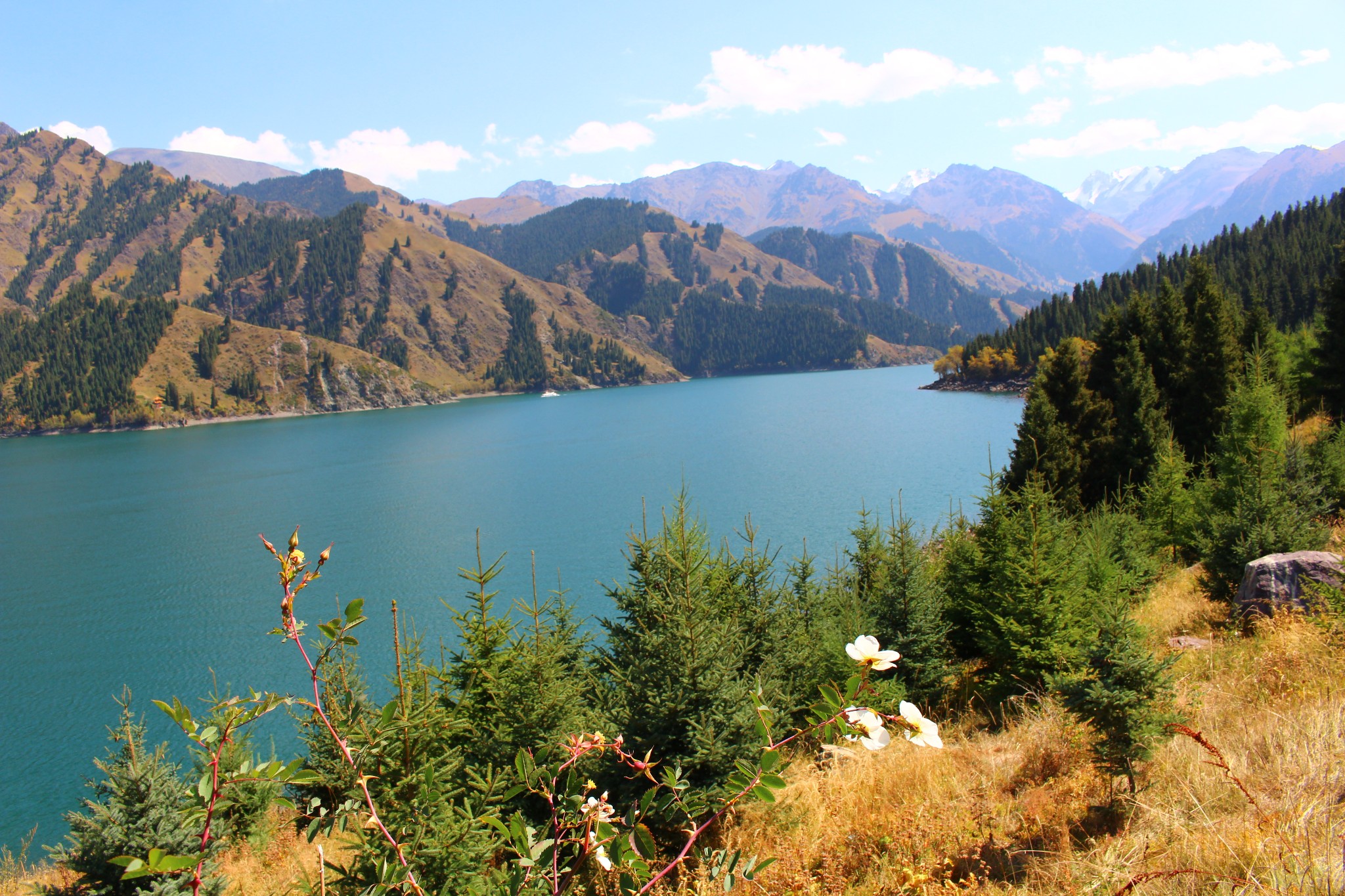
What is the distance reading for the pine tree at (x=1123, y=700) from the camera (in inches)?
226

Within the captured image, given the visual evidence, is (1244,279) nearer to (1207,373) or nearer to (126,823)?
(1207,373)

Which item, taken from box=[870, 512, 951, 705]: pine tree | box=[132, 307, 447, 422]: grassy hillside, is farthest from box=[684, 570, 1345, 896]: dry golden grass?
box=[132, 307, 447, 422]: grassy hillside

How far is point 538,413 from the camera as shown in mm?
130625

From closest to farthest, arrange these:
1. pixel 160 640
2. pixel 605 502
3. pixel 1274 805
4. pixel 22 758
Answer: pixel 1274 805 → pixel 22 758 → pixel 160 640 → pixel 605 502

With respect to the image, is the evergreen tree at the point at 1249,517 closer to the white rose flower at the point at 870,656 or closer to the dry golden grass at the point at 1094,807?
the dry golden grass at the point at 1094,807

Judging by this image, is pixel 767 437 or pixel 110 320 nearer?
pixel 767 437

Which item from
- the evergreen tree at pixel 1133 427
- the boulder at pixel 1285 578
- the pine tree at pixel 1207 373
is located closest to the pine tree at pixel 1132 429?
the evergreen tree at pixel 1133 427

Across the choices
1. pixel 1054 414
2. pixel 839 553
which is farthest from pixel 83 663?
pixel 1054 414

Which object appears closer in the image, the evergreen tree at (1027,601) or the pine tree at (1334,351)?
the evergreen tree at (1027,601)

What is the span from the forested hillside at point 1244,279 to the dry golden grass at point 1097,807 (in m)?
74.0

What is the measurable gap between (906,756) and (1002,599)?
200 inches

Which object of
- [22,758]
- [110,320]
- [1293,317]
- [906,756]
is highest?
[110,320]

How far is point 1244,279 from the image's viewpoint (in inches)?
3351

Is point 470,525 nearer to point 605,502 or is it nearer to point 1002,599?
point 605,502
